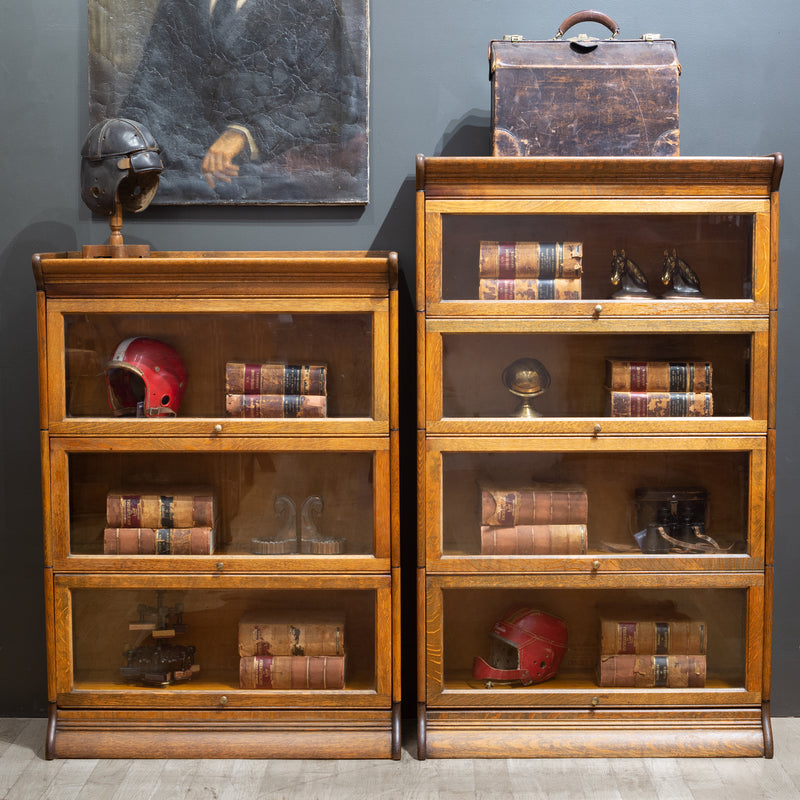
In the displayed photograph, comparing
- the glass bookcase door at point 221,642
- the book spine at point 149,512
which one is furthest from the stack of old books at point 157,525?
the glass bookcase door at point 221,642

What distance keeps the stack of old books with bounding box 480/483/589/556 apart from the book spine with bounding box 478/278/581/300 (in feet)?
1.86

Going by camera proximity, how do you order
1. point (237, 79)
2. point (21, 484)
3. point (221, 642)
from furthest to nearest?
point (21, 484)
point (237, 79)
point (221, 642)

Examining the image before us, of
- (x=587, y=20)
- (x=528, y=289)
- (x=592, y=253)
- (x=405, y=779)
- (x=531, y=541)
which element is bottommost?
(x=405, y=779)

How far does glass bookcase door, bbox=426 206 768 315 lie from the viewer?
2.50 meters

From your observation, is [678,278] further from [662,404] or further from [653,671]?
[653,671]

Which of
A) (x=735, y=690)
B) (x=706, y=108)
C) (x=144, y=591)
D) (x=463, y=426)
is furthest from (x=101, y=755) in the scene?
(x=706, y=108)

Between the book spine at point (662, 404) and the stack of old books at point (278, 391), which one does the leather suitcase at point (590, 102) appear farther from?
the stack of old books at point (278, 391)

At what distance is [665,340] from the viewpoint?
2551 millimetres

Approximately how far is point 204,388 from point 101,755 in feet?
3.79

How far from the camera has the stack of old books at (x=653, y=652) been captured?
2.62 metres

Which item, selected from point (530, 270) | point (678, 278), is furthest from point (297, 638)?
point (678, 278)

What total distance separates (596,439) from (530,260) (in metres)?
0.57

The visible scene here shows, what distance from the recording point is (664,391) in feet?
8.41

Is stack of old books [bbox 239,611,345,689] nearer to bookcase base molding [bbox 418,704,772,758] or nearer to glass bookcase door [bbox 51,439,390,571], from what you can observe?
glass bookcase door [bbox 51,439,390,571]
